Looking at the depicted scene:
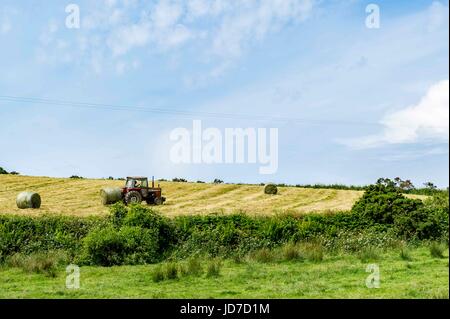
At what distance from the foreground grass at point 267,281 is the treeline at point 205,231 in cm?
278

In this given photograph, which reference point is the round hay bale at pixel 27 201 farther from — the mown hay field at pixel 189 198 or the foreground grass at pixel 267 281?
the foreground grass at pixel 267 281

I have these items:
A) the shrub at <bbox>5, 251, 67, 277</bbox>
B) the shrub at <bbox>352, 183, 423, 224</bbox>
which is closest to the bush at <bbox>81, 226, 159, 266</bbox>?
the shrub at <bbox>5, 251, 67, 277</bbox>

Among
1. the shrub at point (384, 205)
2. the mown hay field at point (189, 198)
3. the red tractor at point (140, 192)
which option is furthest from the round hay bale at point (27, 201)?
the shrub at point (384, 205)

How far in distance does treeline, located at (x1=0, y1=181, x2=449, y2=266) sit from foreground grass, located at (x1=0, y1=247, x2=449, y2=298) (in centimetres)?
278

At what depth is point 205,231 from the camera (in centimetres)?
2944

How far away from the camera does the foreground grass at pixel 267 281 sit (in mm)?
15125

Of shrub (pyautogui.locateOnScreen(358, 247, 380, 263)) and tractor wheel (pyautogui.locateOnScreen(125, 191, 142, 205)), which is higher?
tractor wheel (pyautogui.locateOnScreen(125, 191, 142, 205))

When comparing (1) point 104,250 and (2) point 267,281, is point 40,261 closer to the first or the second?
(1) point 104,250

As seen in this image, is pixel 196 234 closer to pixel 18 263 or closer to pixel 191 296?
pixel 18 263

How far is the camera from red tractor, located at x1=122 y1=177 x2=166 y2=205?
1527 inches

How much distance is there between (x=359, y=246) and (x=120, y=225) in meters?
11.7

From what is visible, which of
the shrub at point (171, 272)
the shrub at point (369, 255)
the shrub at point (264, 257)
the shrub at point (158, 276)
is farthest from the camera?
the shrub at point (264, 257)

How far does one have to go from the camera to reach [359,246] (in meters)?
27.4

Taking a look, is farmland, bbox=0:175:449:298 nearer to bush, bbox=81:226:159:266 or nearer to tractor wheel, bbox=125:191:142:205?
bush, bbox=81:226:159:266
